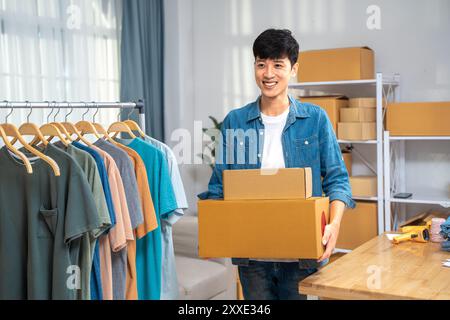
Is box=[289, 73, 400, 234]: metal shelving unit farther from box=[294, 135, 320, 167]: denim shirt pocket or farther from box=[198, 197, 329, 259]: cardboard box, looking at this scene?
box=[198, 197, 329, 259]: cardboard box

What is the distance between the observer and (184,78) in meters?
5.19

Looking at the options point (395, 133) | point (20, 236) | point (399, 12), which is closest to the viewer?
point (20, 236)

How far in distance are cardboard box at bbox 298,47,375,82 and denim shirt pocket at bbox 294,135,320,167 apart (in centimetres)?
216

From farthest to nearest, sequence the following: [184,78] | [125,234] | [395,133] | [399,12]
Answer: [184,78]
[399,12]
[395,133]
[125,234]

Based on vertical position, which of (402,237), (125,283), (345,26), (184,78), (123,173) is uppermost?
(345,26)

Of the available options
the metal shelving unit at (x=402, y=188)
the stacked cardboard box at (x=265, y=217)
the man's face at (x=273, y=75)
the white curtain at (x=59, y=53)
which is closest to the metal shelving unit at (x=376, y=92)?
the metal shelving unit at (x=402, y=188)

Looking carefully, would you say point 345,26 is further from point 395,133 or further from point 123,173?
point 123,173

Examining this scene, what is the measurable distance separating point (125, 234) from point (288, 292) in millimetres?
707

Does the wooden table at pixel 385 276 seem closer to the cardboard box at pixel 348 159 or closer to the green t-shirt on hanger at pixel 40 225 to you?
the green t-shirt on hanger at pixel 40 225

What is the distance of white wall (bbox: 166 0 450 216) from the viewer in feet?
14.1

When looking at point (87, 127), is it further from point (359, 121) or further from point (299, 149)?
point (359, 121)

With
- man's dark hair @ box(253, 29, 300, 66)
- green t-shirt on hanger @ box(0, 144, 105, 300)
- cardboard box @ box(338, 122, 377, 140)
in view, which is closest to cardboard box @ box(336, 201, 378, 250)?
cardboard box @ box(338, 122, 377, 140)

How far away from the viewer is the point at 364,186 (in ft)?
13.6
